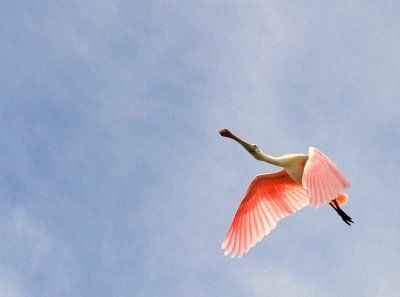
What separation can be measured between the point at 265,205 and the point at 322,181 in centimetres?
396

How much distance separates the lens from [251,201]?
18.6m

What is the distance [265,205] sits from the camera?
60.5 feet

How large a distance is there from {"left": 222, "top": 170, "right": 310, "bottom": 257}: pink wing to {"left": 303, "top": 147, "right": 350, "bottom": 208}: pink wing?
3259 mm

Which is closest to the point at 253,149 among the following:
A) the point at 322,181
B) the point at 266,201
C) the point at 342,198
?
the point at 266,201

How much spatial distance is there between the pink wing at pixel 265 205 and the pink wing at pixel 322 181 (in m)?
3.26

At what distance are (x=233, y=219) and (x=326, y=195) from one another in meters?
4.42

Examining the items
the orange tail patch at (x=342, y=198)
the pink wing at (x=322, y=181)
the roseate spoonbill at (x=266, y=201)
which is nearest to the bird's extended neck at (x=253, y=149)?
the roseate spoonbill at (x=266, y=201)

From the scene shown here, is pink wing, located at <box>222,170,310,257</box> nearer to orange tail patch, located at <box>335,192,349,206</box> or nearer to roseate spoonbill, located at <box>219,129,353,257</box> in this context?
roseate spoonbill, located at <box>219,129,353,257</box>

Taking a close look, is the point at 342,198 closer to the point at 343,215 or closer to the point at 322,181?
the point at 343,215

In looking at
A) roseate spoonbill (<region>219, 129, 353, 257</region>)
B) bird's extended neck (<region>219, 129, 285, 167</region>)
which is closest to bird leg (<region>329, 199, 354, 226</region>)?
roseate spoonbill (<region>219, 129, 353, 257</region>)

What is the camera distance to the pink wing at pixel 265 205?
718 inches

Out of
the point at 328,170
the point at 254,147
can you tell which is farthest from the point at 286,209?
the point at 328,170

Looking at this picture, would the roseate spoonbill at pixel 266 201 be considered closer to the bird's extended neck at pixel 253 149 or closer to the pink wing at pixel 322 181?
the bird's extended neck at pixel 253 149

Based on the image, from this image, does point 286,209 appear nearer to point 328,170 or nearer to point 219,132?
point 219,132
